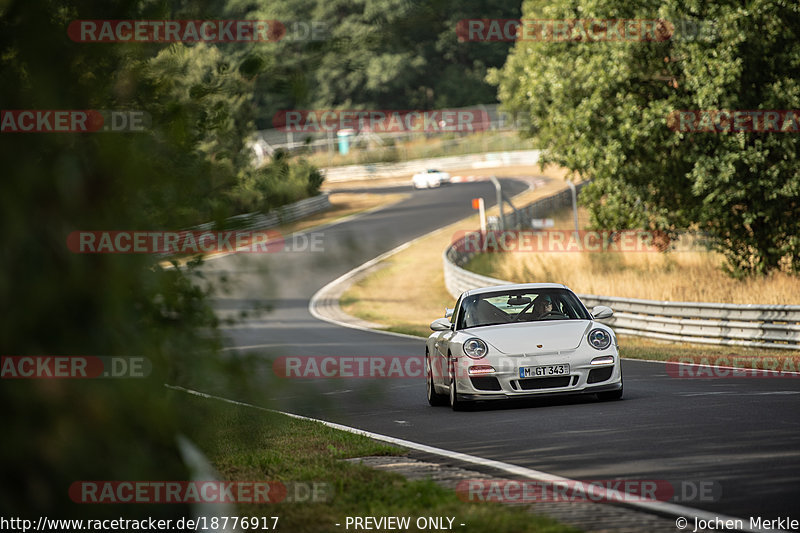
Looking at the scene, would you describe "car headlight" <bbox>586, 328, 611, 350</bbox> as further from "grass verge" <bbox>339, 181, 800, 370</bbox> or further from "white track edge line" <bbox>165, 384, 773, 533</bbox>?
"grass verge" <bbox>339, 181, 800, 370</bbox>

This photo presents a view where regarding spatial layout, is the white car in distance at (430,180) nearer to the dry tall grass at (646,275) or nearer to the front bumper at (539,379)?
the dry tall grass at (646,275)

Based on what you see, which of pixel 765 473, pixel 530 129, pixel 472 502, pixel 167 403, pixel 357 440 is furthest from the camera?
pixel 530 129

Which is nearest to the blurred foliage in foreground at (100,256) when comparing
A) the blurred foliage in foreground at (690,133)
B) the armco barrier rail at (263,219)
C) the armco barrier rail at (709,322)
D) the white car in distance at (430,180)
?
the armco barrier rail at (263,219)

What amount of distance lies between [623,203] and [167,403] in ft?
90.2

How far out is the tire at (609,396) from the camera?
12.6 meters

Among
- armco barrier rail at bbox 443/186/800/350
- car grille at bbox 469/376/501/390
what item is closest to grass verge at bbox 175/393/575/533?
car grille at bbox 469/376/501/390

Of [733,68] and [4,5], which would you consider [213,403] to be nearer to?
[4,5]

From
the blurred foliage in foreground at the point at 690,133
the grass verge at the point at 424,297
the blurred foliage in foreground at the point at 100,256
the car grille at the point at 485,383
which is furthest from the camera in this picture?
the blurred foliage in foreground at the point at 690,133

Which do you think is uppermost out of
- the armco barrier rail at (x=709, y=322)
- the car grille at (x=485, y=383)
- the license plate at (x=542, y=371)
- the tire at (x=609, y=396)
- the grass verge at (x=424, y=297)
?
the license plate at (x=542, y=371)

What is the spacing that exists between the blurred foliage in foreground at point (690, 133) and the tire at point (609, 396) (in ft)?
48.0

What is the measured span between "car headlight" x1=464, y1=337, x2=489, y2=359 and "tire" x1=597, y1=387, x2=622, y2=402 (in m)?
1.44

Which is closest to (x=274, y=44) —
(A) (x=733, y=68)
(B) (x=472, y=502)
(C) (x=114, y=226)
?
(C) (x=114, y=226)

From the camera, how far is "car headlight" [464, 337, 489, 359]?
12.5m

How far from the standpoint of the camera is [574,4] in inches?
1222
